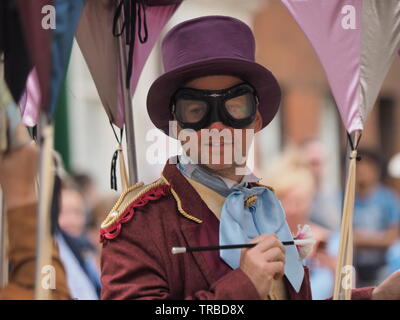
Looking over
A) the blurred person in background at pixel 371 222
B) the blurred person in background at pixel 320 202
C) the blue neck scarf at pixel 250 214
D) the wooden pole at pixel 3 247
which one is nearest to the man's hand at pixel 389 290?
the blue neck scarf at pixel 250 214

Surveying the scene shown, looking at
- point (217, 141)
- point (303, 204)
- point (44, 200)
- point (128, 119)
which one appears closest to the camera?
point (44, 200)

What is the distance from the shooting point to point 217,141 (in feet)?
8.72

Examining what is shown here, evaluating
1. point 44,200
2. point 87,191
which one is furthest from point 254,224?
point 87,191

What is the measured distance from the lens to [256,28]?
10398 mm

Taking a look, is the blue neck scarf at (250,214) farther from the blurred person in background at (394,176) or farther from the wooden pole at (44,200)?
the blurred person in background at (394,176)

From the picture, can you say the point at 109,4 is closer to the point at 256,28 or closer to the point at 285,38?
the point at 256,28

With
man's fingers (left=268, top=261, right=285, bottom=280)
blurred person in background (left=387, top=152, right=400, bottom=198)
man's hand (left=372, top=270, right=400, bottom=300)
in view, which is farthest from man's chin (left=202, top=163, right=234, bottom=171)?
blurred person in background (left=387, top=152, right=400, bottom=198)

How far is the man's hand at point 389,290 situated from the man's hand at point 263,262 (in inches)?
17.6

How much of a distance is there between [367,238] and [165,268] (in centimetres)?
438

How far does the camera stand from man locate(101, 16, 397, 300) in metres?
2.50

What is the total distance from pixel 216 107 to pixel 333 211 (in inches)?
130

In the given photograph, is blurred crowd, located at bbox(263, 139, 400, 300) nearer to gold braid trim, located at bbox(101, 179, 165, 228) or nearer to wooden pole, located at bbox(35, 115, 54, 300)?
gold braid trim, located at bbox(101, 179, 165, 228)

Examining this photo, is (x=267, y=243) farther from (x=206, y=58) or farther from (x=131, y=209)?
(x=206, y=58)
